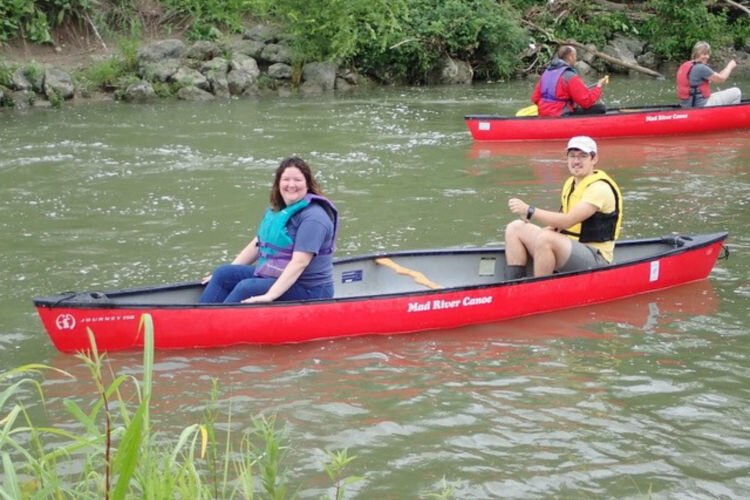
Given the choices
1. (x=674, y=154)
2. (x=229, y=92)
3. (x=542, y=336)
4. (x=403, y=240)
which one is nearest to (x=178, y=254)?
(x=403, y=240)

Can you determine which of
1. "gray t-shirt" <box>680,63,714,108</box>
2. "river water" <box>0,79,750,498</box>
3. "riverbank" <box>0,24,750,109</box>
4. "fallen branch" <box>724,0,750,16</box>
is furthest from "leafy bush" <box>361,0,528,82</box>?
"gray t-shirt" <box>680,63,714,108</box>

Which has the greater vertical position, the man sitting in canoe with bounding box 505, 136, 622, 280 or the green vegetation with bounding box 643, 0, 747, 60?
the green vegetation with bounding box 643, 0, 747, 60

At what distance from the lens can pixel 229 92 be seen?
66.4 feet

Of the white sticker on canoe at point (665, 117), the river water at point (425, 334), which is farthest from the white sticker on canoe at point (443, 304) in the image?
the white sticker on canoe at point (665, 117)

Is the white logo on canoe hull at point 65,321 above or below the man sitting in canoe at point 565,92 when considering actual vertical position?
below

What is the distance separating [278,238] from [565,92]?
28.8ft

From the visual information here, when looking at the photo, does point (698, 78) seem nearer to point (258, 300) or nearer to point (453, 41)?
point (453, 41)

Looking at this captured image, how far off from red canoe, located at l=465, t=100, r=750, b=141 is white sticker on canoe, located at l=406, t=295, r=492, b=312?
7.65 metres

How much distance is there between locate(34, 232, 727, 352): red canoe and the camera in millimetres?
6738

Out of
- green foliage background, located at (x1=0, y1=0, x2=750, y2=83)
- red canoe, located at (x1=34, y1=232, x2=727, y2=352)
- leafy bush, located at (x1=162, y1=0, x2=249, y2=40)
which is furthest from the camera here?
leafy bush, located at (x1=162, y1=0, x2=249, y2=40)

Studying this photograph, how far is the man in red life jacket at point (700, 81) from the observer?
15.3 meters

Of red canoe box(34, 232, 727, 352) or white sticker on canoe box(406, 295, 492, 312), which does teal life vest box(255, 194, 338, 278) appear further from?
white sticker on canoe box(406, 295, 492, 312)

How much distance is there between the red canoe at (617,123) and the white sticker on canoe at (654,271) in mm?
6895

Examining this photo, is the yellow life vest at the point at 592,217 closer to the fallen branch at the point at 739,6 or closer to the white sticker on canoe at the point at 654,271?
the white sticker on canoe at the point at 654,271
